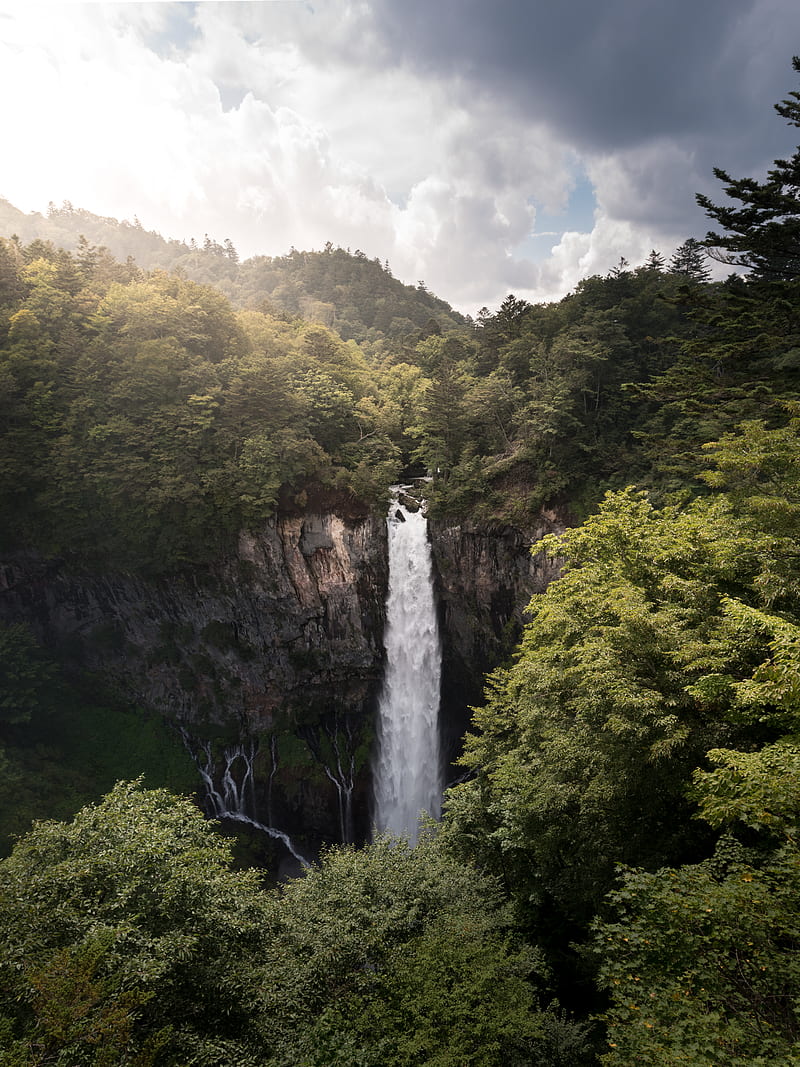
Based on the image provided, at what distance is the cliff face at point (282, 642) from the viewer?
81.0 ft

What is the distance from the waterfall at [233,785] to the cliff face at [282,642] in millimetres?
74

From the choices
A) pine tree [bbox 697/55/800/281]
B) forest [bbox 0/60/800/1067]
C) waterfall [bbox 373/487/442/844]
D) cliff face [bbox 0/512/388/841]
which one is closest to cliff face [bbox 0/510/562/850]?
cliff face [bbox 0/512/388/841]

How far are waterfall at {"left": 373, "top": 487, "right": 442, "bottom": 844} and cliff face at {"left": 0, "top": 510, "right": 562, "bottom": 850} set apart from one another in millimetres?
720

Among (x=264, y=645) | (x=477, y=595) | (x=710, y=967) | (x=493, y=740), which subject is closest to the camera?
(x=710, y=967)

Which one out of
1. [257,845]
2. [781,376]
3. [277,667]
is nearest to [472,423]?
[781,376]

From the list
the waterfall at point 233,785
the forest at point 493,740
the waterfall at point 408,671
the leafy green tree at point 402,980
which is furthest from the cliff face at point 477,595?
the leafy green tree at point 402,980

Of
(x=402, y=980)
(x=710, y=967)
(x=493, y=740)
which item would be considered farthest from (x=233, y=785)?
(x=710, y=967)

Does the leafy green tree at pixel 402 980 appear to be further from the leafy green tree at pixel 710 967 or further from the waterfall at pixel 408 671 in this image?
the waterfall at pixel 408 671

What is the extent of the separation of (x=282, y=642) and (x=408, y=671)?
7170mm

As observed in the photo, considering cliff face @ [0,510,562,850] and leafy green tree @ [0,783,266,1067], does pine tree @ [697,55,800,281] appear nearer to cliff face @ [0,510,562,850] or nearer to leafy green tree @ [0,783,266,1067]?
cliff face @ [0,510,562,850]

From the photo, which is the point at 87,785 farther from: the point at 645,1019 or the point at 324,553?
the point at 645,1019

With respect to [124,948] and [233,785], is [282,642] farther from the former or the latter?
[124,948]

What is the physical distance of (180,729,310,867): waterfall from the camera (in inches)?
1024

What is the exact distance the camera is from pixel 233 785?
2669 centimetres
